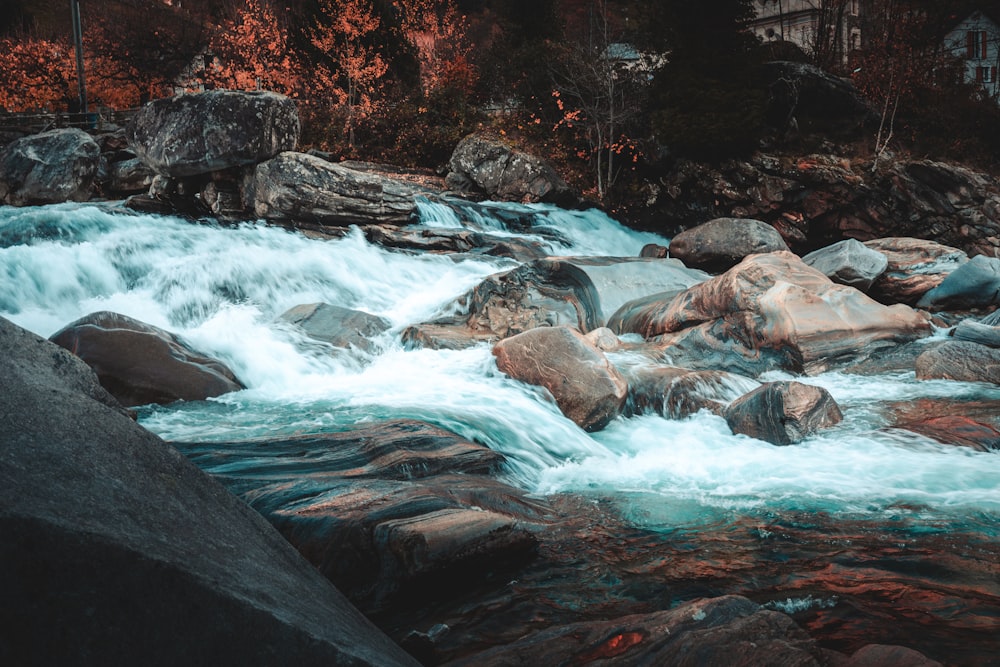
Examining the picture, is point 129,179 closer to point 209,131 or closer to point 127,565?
point 209,131

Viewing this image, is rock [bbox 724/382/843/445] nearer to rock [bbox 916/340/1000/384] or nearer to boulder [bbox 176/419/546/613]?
rock [bbox 916/340/1000/384]

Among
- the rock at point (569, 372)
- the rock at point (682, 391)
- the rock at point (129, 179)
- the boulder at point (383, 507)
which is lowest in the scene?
the rock at point (682, 391)

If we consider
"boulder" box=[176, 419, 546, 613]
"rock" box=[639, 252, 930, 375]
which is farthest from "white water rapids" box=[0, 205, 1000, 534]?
"boulder" box=[176, 419, 546, 613]

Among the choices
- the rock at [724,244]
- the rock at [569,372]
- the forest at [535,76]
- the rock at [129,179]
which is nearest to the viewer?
the rock at [569,372]

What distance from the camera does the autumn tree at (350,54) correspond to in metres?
21.8

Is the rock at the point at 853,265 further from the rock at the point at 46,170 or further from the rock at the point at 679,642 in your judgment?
the rock at the point at 46,170

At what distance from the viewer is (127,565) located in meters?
1.68

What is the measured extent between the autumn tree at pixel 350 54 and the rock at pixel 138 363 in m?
15.8

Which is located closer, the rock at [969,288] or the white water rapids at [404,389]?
the white water rapids at [404,389]

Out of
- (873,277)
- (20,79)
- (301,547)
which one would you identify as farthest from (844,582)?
(20,79)

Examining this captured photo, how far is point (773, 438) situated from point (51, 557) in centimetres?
557

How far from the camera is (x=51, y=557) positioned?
162cm

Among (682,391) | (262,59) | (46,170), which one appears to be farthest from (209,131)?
(262,59)

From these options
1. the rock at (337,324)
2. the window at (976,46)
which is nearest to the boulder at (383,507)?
the rock at (337,324)
